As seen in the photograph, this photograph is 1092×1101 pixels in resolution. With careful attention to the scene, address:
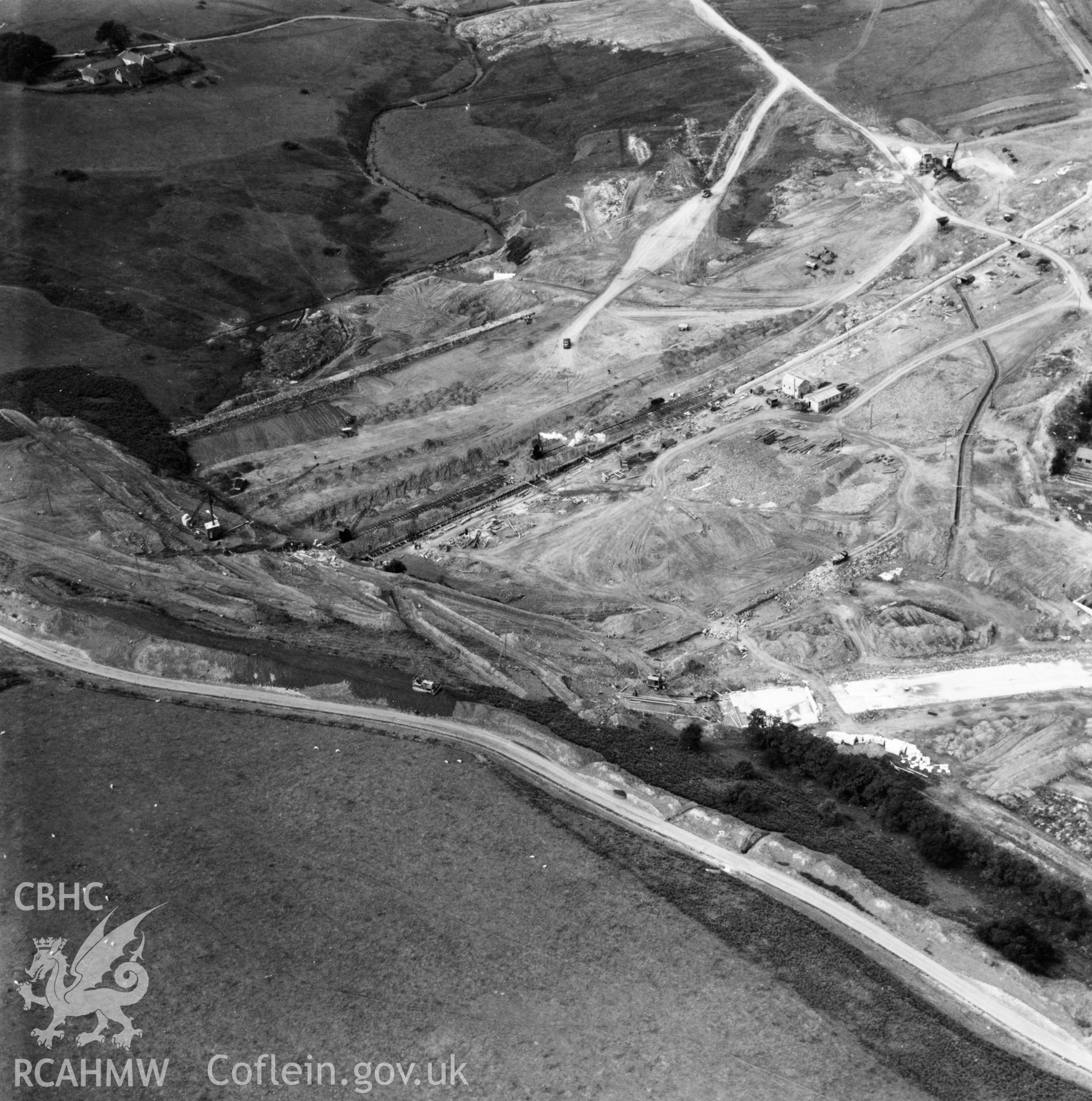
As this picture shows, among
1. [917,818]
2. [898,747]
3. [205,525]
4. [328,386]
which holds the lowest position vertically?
[898,747]

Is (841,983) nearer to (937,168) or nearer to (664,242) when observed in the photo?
(664,242)

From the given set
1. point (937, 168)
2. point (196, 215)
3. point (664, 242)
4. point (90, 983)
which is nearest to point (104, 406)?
point (196, 215)

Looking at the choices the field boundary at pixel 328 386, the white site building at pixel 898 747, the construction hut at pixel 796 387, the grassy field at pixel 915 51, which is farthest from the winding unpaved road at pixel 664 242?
the white site building at pixel 898 747

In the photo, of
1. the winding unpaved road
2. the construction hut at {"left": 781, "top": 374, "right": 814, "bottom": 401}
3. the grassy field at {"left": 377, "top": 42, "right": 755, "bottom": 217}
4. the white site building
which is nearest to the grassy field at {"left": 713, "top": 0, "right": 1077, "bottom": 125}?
the grassy field at {"left": 377, "top": 42, "right": 755, "bottom": 217}

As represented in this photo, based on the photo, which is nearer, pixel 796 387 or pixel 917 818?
pixel 917 818

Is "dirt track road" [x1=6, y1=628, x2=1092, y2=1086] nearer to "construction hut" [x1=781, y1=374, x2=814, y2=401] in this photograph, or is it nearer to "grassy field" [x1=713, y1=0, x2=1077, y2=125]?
"construction hut" [x1=781, y1=374, x2=814, y2=401]

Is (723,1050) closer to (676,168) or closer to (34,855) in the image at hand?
(34,855)
